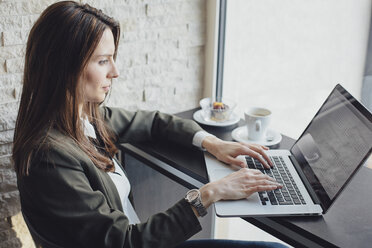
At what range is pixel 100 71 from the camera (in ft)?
4.00

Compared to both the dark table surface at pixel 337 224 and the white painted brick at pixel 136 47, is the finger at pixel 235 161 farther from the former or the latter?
the white painted brick at pixel 136 47

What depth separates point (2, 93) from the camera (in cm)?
145

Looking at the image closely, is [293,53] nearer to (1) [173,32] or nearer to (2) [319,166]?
(1) [173,32]

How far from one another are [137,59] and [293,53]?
602 millimetres

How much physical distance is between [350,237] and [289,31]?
948mm

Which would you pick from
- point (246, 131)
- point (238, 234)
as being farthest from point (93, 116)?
point (238, 234)

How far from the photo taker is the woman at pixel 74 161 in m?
1.05

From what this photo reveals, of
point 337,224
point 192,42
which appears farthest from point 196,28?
point 337,224

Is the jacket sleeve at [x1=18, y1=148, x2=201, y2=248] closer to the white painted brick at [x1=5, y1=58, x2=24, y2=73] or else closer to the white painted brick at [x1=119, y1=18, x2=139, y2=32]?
the white painted brick at [x1=5, y1=58, x2=24, y2=73]

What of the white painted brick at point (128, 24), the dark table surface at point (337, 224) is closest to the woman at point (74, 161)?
the dark table surface at point (337, 224)

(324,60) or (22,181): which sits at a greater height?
(324,60)

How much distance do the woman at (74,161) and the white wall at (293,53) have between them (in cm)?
63

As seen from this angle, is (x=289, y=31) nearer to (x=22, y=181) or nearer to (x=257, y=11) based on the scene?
(x=257, y=11)

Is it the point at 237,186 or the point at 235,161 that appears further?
the point at 235,161
